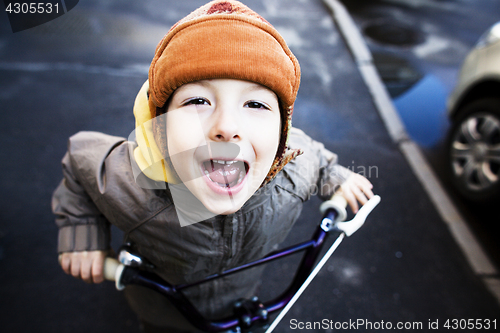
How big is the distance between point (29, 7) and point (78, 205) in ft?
2.42

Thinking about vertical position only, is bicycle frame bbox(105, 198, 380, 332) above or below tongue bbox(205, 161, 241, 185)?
below

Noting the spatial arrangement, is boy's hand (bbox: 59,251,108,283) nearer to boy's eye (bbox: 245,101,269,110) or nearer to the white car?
boy's eye (bbox: 245,101,269,110)

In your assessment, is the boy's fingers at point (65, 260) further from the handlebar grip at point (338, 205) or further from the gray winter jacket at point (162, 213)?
the handlebar grip at point (338, 205)

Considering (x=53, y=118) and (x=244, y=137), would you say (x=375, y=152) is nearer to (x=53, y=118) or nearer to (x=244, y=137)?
(x=244, y=137)

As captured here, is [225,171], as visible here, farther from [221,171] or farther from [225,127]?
[225,127]

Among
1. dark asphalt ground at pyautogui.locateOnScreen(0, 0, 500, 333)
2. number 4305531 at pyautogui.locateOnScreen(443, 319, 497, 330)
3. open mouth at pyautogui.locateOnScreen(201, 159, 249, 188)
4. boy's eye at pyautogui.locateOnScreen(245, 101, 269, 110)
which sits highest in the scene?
boy's eye at pyautogui.locateOnScreen(245, 101, 269, 110)

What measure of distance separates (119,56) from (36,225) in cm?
228

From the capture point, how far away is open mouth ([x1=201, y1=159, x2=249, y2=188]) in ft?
3.35

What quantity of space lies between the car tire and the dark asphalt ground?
0.41 m

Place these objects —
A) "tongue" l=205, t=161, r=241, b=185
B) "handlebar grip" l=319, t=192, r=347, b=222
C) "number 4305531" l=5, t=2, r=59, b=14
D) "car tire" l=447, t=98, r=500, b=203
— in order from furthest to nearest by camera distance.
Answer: "car tire" l=447, t=98, r=500, b=203 < "handlebar grip" l=319, t=192, r=347, b=222 < "number 4305531" l=5, t=2, r=59, b=14 < "tongue" l=205, t=161, r=241, b=185

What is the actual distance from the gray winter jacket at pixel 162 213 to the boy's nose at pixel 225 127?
391 millimetres

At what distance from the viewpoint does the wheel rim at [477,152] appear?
2.95 m

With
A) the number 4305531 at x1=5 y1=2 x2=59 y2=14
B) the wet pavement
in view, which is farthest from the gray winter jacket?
the wet pavement

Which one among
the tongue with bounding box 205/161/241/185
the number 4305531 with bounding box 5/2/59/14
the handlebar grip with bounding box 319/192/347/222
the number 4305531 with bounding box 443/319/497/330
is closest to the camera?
the tongue with bounding box 205/161/241/185
